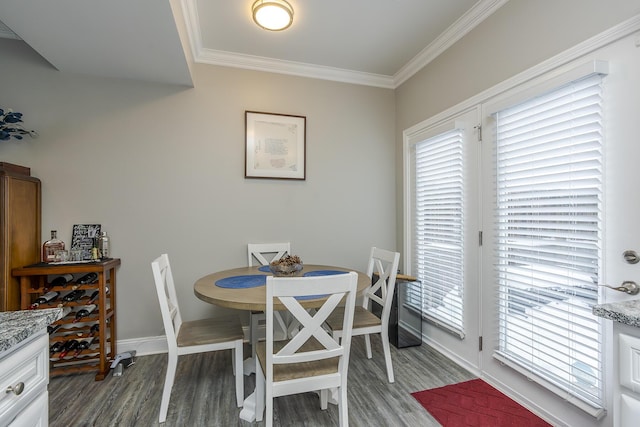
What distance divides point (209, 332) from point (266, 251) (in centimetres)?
105

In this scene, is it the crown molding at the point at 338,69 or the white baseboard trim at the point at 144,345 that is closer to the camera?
the crown molding at the point at 338,69

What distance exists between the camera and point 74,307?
254 cm

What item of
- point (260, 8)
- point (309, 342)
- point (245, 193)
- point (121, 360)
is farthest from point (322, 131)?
point (121, 360)

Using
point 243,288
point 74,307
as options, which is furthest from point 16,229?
point 243,288

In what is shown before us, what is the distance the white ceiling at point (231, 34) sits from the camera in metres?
1.88

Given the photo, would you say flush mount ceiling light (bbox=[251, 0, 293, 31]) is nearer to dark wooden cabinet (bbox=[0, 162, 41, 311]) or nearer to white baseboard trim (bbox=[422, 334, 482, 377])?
dark wooden cabinet (bbox=[0, 162, 41, 311])

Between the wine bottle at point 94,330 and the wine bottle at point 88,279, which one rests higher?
the wine bottle at point 88,279

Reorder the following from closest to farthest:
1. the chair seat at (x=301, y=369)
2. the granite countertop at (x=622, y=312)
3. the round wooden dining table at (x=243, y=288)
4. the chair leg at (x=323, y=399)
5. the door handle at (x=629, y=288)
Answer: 1. the granite countertop at (x=622, y=312)
2. the door handle at (x=629, y=288)
3. the chair seat at (x=301, y=369)
4. the round wooden dining table at (x=243, y=288)
5. the chair leg at (x=323, y=399)

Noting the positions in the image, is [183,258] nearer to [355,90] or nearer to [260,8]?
[260,8]

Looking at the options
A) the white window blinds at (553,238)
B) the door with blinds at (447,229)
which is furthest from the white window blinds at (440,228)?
the white window blinds at (553,238)

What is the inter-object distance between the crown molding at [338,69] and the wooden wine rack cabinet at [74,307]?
2.05m

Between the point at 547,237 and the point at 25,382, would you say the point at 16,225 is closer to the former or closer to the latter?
the point at 25,382

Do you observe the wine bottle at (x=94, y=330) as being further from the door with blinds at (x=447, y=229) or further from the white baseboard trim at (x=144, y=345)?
the door with blinds at (x=447, y=229)

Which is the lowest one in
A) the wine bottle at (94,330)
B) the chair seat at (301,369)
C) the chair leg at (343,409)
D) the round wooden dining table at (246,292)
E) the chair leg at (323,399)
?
the chair leg at (323,399)
